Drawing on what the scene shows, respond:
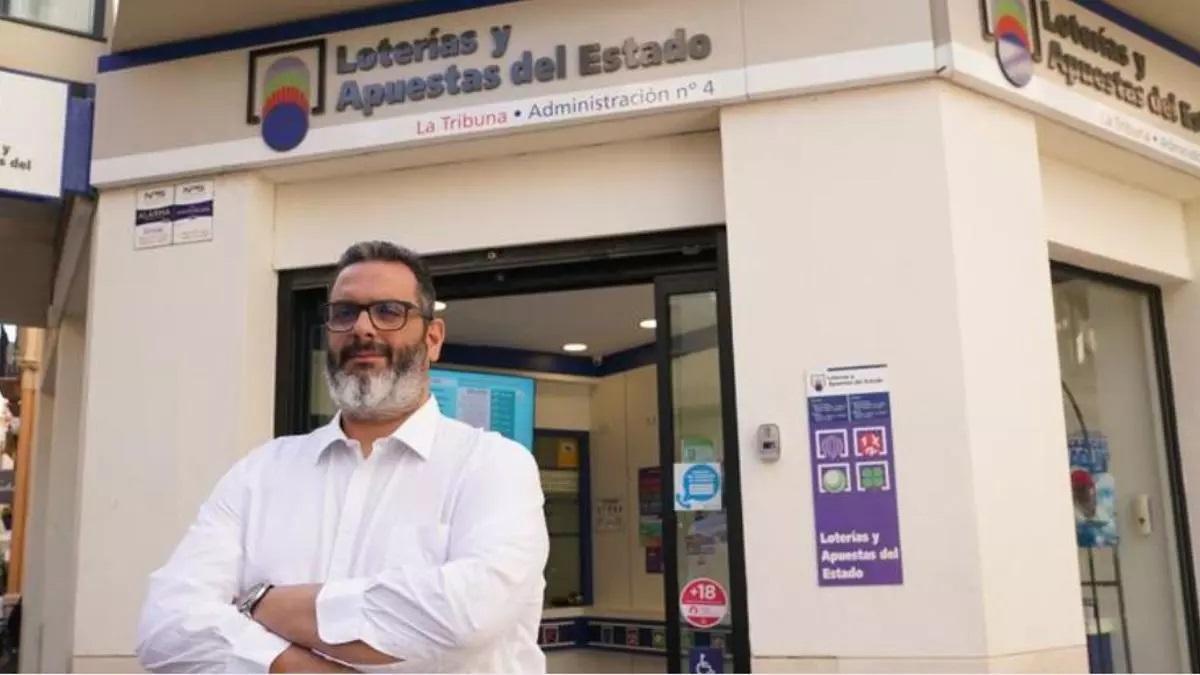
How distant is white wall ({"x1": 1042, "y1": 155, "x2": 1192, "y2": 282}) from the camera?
477 cm

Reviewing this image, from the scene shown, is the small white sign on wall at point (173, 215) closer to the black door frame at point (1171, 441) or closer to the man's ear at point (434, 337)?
the man's ear at point (434, 337)

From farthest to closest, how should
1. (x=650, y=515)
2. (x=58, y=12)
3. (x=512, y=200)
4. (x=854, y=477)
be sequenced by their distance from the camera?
(x=650, y=515) → (x=58, y=12) → (x=512, y=200) → (x=854, y=477)

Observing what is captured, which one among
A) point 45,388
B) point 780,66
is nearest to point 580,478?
point 45,388

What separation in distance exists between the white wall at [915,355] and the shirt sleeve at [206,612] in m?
2.25

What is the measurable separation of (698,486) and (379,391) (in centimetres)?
239

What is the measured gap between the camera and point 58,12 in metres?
5.51

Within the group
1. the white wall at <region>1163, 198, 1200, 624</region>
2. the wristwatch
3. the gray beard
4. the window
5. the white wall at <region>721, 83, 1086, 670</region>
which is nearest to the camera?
the wristwatch

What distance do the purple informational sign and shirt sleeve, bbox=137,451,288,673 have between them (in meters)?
2.29

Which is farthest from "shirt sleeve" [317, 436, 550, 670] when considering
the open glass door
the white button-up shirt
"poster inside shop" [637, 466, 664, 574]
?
"poster inside shop" [637, 466, 664, 574]

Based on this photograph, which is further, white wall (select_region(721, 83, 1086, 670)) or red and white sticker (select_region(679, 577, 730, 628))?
red and white sticker (select_region(679, 577, 730, 628))

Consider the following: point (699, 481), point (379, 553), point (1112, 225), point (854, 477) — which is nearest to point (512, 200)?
point (699, 481)

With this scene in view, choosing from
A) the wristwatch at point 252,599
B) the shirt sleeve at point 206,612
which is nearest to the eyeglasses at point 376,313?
the shirt sleeve at point 206,612

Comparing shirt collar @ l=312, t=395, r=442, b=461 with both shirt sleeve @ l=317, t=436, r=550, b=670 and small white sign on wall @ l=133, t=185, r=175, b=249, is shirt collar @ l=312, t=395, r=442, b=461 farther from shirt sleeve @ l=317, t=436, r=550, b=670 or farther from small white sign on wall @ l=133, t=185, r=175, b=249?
small white sign on wall @ l=133, t=185, r=175, b=249

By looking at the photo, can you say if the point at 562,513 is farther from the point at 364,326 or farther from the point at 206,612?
the point at 206,612
